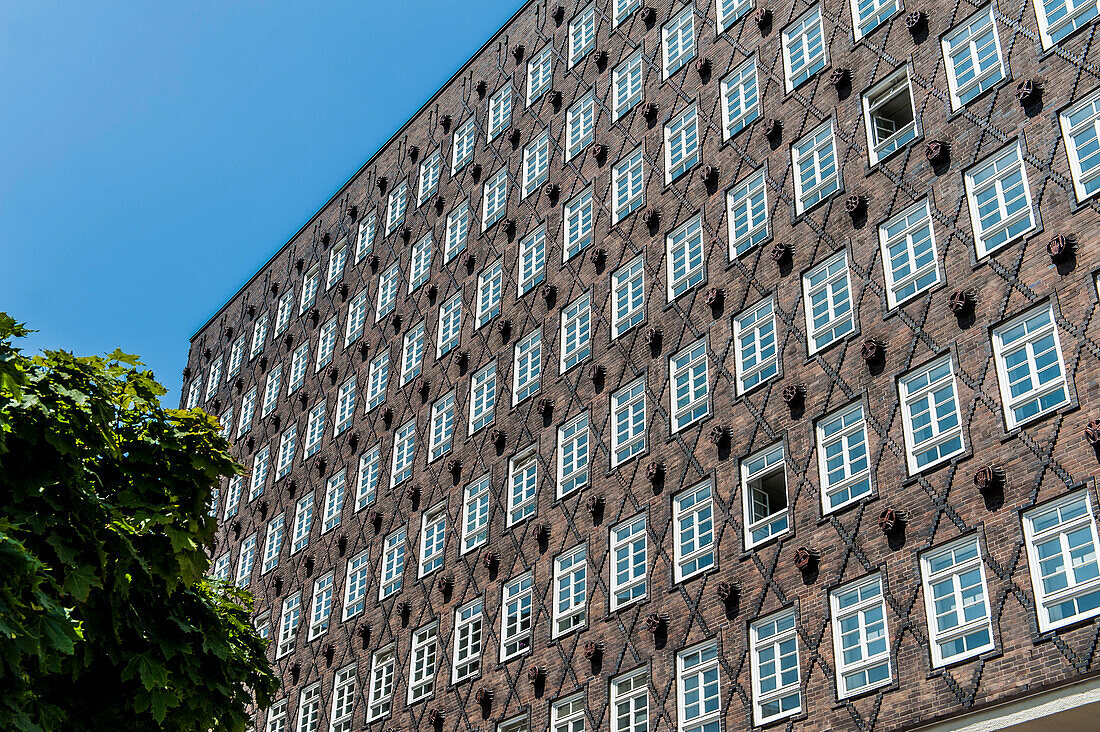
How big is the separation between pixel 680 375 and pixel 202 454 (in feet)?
43.3

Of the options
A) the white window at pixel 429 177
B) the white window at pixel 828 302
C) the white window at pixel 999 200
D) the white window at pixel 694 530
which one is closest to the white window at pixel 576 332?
the white window at pixel 694 530

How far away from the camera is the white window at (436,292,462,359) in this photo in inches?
1452

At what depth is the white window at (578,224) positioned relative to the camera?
33219mm

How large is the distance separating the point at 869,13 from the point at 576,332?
9704mm

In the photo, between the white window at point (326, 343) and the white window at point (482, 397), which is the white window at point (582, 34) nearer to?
the white window at point (482, 397)

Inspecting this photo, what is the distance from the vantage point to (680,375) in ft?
91.8

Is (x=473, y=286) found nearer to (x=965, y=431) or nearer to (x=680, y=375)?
(x=680, y=375)

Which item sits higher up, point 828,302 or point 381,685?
point 828,302

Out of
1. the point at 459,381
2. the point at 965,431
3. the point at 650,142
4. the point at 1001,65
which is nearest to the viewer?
the point at 965,431

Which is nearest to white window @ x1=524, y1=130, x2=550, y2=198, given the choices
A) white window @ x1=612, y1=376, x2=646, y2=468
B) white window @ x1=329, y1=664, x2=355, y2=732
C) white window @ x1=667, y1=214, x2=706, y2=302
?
white window @ x1=667, y1=214, x2=706, y2=302

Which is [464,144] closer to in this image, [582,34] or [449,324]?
[582,34]

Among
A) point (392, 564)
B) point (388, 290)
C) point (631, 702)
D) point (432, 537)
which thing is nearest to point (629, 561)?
point (631, 702)

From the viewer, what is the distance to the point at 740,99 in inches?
1199

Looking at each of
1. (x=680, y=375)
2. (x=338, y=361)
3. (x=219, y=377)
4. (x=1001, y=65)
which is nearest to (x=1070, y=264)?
(x=1001, y=65)
